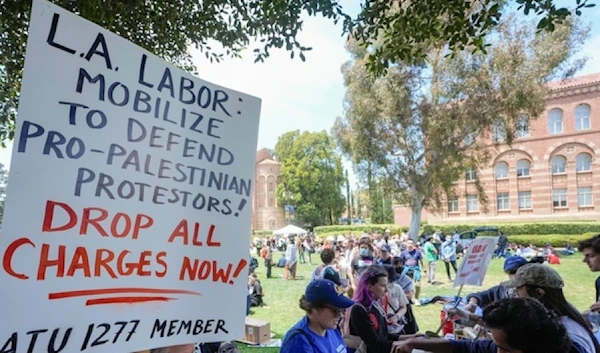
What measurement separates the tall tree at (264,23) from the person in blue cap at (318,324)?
133 inches

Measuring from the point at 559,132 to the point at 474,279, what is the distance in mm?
40541

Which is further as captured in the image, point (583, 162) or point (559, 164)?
point (559, 164)

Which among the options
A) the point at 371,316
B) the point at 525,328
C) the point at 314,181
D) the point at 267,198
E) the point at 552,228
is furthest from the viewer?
the point at 267,198

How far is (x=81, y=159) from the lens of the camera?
55.2 inches

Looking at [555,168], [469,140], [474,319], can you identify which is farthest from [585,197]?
[474,319]

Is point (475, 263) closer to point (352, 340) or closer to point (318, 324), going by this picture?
point (352, 340)

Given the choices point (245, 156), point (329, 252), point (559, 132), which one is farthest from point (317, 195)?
point (245, 156)

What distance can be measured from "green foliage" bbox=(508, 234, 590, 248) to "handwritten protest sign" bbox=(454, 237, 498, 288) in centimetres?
2522

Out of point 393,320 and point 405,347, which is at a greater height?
point 405,347

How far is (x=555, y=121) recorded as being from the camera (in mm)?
39344

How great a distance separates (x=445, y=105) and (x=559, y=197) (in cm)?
2406

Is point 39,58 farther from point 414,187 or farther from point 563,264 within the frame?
point 414,187

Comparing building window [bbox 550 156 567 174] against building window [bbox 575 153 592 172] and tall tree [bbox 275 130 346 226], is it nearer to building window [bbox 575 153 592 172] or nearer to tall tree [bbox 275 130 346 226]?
building window [bbox 575 153 592 172]

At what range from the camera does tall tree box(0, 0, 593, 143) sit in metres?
4.71
